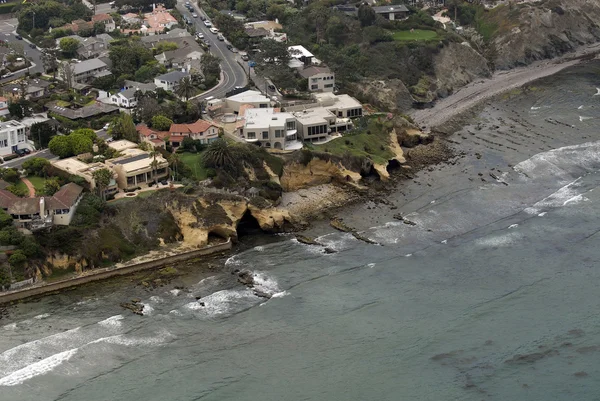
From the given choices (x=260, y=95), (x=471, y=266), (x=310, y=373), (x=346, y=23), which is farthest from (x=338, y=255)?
(x=346, y=23)

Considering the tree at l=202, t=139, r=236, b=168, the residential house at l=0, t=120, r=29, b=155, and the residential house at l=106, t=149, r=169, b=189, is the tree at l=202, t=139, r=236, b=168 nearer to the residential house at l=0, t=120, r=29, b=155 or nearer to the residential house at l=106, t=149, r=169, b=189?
the residential house at l=106, t=149, r=169, b=189

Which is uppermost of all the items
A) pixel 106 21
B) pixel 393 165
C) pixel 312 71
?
pixel 106 21

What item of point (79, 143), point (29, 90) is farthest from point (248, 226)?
point (29, 90)

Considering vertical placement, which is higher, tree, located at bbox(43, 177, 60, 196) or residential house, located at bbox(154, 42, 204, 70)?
residential house, located at bbox(154, 42, 204, 70)

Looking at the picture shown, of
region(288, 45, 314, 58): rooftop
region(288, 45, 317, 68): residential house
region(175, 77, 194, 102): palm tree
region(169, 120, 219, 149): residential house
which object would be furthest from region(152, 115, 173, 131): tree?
region(288, 45, 314, 58): rooftop

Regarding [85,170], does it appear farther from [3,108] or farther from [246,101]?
[246,101]

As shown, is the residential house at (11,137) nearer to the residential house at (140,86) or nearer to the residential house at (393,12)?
the residential house at (140,86)

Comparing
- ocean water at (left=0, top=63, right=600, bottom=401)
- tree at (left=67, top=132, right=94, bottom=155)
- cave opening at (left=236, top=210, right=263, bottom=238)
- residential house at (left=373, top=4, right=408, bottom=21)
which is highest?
residential house at (left=373, top=4, right=408, bottom=21)

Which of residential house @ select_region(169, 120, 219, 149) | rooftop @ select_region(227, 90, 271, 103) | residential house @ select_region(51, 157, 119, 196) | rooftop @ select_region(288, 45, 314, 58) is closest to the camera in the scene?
residential house @ select_region(51, 157, 119, 196)
